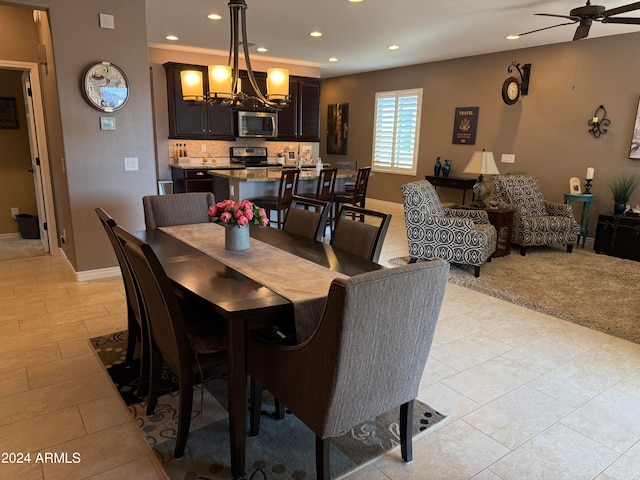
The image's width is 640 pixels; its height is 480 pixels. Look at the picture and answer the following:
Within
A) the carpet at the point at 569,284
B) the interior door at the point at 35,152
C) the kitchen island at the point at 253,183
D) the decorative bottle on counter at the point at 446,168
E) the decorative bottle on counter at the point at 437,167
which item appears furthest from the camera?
the decorative bottle on counter at the point at 437,167

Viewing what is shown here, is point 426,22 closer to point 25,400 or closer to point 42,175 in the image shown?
point 42,175

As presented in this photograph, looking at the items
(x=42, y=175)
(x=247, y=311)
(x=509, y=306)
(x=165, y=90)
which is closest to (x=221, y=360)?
(x=247, y=311)

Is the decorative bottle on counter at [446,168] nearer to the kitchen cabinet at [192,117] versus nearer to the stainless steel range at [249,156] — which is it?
the stainless steel range at [249,156]

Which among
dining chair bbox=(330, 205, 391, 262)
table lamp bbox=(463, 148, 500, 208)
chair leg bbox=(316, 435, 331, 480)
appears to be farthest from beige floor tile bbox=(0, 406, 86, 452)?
table lamp bbox=(463, 148, 500, 208)

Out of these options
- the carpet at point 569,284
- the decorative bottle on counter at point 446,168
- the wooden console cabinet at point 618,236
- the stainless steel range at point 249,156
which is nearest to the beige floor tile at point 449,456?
the carpet at point 569,284

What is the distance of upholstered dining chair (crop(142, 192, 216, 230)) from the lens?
3.25 meters

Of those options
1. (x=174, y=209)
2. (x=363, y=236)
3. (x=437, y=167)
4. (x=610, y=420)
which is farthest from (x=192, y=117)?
(x=610, y=420)

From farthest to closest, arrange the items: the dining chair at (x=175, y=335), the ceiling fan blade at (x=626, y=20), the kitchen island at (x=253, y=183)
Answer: the kitchen island at (x=253, y=183) → the ceiling fan blade at (x=626, y=20) → the dining chair at (x=175, y=335)

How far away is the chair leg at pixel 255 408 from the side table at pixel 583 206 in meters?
5.39

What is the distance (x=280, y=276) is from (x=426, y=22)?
425 cm

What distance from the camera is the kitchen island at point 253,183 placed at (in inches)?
207

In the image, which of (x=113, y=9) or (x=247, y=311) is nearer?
(x=247, y=311)

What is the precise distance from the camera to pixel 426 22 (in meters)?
5.04

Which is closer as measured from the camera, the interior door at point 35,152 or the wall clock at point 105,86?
the wall clock at point 105,86
